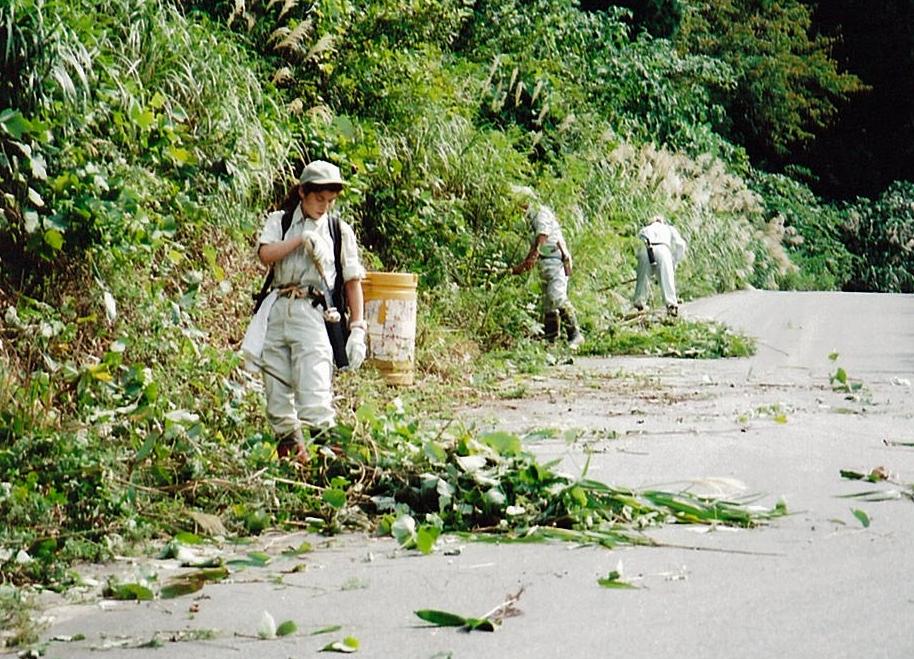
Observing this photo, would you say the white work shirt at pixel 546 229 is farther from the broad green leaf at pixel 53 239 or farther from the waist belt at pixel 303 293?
the waist belt at pixel 303 293

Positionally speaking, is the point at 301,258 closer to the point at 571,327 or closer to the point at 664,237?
the point at 571,327

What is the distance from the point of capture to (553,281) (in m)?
17.9

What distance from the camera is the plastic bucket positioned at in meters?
12.8

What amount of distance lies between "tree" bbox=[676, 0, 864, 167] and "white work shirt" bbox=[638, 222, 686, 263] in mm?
19221

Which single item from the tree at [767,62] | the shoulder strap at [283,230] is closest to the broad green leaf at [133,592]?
the shoulder strap at [283,230]

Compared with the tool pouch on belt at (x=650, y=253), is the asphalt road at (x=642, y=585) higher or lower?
lower

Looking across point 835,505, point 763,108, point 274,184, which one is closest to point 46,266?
point 274,184

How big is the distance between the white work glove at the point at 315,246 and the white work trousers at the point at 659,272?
14.7 metres

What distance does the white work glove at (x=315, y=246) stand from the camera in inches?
327

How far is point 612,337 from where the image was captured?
61.8ft

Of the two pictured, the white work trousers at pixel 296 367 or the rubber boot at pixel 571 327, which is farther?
the rubber boot at pixel 571 327

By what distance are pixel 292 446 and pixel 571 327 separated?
34.1ft

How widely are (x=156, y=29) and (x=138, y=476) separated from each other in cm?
546

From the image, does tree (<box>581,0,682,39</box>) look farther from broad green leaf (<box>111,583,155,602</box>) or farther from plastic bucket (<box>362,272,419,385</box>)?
A: broad green leaf (<box>111,583,155,602</box>)
